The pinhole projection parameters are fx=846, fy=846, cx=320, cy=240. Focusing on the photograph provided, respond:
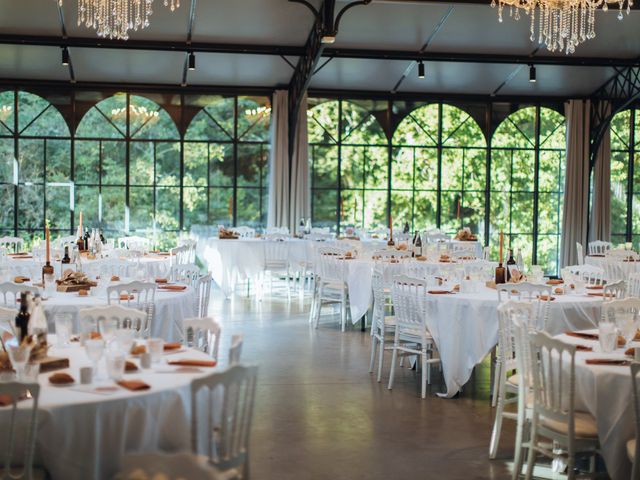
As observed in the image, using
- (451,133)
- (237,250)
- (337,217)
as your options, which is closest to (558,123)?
(451,133)

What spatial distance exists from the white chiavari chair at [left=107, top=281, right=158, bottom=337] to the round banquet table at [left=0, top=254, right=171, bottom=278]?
7.20 ft

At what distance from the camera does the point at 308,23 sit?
45.9ft

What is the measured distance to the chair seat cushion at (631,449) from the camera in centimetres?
417

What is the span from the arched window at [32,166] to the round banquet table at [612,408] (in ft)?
44.2

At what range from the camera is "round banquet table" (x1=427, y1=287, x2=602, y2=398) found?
7.15m

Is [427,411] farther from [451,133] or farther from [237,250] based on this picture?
[451,133]

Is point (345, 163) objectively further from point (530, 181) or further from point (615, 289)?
point (615, 289)

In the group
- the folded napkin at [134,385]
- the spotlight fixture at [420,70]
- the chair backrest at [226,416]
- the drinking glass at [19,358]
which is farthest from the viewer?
the spotlight fixture at [420,70]

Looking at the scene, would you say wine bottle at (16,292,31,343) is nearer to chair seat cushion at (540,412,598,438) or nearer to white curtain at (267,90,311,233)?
chair seat cushion at (540,412,598,438)

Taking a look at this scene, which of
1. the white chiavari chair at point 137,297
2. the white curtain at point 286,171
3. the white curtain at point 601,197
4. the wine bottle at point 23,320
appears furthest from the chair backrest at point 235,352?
the white curtain at point 601,197

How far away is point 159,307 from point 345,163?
1087cm

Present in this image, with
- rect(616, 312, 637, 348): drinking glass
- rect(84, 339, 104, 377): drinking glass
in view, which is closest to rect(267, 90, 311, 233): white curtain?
rect(616, 312, 637, 348): drinking glass

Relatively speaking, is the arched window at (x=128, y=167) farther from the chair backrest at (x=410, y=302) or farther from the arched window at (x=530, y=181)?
the chair backrest at (x=410, y=302)

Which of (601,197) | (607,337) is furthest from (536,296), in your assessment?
(601,197)
